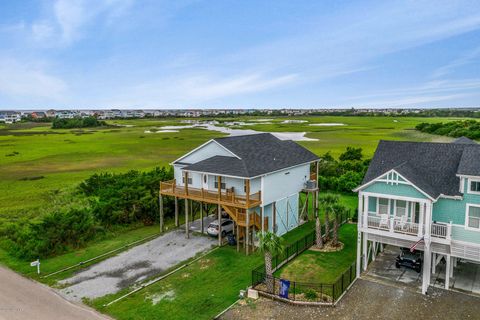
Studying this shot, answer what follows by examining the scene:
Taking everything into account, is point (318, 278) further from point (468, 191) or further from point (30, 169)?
point (30, 169)

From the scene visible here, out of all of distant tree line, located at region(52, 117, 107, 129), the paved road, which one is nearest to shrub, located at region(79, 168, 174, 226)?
the paved road

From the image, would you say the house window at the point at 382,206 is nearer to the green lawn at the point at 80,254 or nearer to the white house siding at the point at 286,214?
the white house siding at the point at 286,214

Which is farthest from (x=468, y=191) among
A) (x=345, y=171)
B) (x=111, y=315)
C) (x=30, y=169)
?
(x=30, y=169)

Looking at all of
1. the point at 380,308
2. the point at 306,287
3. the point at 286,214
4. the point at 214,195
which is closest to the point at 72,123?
the point at 214,195

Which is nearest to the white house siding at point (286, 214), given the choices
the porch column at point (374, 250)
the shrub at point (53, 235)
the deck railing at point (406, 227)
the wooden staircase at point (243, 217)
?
the wooden staircase at point (243, 217)

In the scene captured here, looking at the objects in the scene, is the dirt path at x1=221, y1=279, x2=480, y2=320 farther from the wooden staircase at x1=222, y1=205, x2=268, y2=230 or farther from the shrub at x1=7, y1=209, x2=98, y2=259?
the shrub at x1=7, y1=209, x2=98, y2=259

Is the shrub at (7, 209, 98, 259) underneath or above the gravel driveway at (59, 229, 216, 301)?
above
